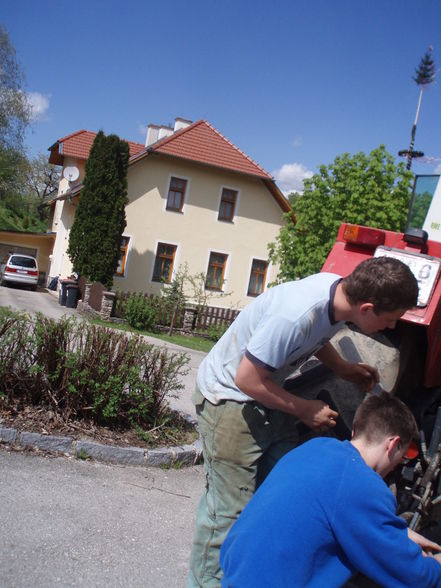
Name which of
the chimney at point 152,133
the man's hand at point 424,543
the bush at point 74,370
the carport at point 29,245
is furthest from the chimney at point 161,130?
the man's hand at point 424,543

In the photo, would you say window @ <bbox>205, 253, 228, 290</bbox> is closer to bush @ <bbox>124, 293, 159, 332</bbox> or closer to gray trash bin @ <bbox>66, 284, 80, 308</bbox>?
gray trash bin @ <bbox>66, 284, 80, 308</bbox>

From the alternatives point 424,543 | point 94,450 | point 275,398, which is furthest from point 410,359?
point 94,450

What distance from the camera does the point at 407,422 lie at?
2152 mm

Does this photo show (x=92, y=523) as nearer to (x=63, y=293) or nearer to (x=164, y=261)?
(x=63, y=293)

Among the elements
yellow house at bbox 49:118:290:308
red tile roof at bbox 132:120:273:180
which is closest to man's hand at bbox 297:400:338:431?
yellow house at bbox 49:118:290:308

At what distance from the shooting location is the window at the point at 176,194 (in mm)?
28216

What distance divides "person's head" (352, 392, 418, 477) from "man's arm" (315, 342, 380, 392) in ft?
2.90

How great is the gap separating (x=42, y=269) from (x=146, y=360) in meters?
36.9

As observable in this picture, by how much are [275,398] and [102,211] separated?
73.6ft

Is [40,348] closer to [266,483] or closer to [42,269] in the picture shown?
[266,483]

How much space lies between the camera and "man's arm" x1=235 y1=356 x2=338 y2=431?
2.62 m

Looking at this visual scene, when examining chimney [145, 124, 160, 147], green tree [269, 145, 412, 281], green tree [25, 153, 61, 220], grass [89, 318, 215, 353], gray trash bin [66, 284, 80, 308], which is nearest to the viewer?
grass [89, 318, 215, 353]

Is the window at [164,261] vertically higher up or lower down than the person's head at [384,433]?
higher up

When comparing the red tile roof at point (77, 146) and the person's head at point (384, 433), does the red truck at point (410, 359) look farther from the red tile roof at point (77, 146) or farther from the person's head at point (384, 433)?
the red tile roof at point (77, 146)
